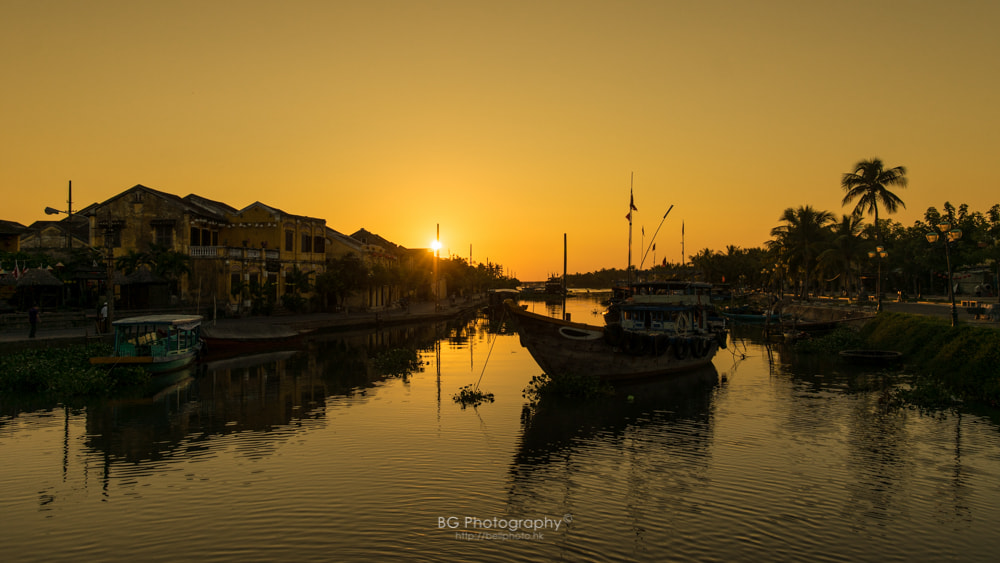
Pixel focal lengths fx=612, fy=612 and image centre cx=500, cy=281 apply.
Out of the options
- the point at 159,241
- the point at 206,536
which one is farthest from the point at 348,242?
the point at 206,536

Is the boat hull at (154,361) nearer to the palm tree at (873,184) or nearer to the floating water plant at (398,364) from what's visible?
the floating water plant at (398,364)

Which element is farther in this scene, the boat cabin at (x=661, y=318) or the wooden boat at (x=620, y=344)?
the boat cabin at (x=661, y=318)

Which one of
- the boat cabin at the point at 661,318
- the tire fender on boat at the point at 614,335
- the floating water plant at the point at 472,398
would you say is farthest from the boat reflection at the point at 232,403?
the boat cabin at the point at 661,318

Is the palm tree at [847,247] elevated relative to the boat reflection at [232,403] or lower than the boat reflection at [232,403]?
elevated

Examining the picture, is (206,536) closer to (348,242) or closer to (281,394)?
(281,394)

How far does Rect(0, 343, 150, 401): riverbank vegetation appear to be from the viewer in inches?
875

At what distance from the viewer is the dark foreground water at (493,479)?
10016 millimetres

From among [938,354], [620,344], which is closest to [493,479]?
[620,344]

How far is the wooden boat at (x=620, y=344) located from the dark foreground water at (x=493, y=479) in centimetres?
239

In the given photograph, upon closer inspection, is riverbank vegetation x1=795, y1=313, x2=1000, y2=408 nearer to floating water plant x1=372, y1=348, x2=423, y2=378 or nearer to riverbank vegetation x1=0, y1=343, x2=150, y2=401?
floating water plant x1=372, y1=348, x2=423, y2=378

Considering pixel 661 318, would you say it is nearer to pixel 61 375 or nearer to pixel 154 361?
pixel 154 361

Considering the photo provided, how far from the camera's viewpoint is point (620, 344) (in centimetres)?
2505

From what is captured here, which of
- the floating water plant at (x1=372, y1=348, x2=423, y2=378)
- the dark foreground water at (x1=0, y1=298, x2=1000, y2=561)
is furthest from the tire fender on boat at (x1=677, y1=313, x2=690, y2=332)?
the floating water plant at (x1=372, y1=348, x2=423, y2=378)

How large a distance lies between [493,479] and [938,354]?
23.6 metres
